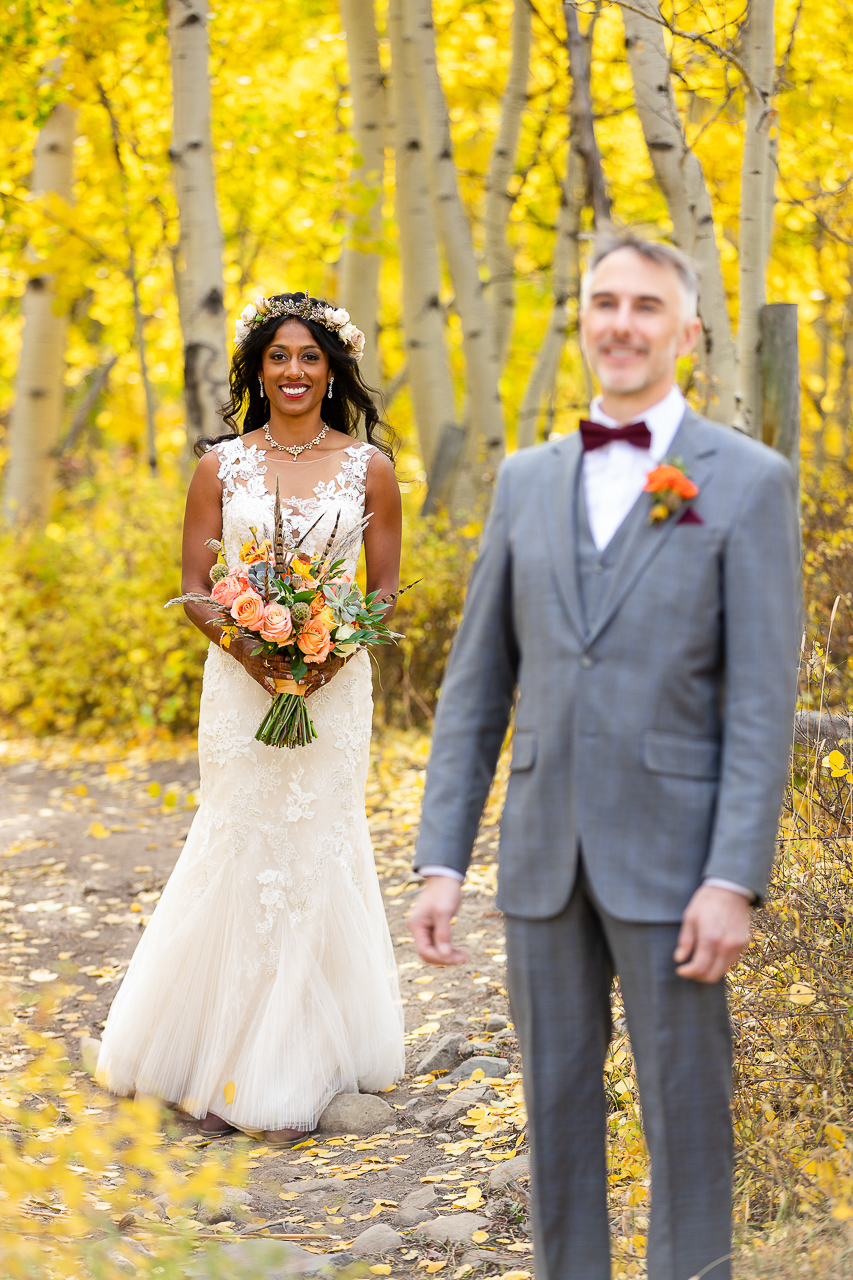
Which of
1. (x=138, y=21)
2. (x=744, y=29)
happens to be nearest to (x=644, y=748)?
(x=744, y=29)

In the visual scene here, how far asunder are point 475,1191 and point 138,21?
9452 mm

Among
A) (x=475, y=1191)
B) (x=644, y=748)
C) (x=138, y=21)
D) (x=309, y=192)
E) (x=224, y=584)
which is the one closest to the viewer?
(x=644, y=748)

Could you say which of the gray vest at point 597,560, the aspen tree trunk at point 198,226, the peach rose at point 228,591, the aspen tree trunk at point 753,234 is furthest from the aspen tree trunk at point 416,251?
the gray vest at point 597,560

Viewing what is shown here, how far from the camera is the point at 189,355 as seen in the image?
24.9 ft

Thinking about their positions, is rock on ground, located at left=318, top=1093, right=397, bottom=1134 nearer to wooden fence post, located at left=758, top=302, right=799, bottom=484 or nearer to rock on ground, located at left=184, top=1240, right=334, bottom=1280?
rock on ground, located at left=184, top=1240, right=334, bottom=1280

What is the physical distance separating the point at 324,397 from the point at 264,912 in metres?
1.82

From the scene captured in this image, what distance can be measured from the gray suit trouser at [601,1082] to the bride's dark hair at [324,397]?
2.57m

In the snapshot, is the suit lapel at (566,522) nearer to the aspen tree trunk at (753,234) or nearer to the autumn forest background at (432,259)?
the autumn forest background at (432,259)

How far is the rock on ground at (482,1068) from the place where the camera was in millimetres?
4328

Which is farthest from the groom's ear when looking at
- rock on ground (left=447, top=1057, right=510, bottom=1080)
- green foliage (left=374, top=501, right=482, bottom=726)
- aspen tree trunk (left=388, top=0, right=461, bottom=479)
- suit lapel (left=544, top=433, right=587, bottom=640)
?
aspen tree trunk (left=388, top=0, right=461, bottom=479)

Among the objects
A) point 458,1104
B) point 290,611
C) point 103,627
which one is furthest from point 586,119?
point 458,1104

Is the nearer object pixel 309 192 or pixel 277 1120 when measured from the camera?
pixel 277 1120

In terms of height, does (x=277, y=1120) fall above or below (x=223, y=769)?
below

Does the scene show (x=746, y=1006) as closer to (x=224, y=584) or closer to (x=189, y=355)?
(x=224, y=584)
